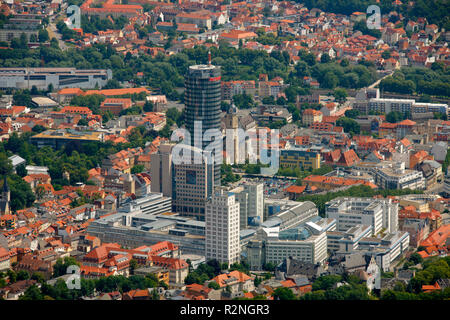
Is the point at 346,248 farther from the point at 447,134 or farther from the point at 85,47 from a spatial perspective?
the point at 85,47

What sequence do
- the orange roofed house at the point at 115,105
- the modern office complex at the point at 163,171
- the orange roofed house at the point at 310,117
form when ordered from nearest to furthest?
the modern office complex at the point at 163,171 → the orange roofed house at the point at 310,117 → the orange roofed house at the point at 115,105

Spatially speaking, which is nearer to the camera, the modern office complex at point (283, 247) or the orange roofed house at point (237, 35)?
the modern office complex at point (283, 247)

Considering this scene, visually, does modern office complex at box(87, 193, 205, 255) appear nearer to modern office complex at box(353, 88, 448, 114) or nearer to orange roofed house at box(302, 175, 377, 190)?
orange roofed house at box(302, 175, 377, 190)

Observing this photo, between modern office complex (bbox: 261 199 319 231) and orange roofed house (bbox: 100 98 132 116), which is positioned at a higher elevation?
orange roofed house (bbox: 100 98 132 116)

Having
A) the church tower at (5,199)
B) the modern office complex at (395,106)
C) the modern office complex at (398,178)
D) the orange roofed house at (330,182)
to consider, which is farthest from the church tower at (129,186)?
the modern office complex at (395,106)

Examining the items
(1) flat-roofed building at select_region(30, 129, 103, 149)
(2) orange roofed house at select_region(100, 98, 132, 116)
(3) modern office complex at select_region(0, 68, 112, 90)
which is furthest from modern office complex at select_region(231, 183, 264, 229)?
(3) modern office complex at select_region(0, 68, 112, 90)

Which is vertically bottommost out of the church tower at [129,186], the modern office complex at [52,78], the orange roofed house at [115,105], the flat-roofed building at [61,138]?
the church tower at [129,186]

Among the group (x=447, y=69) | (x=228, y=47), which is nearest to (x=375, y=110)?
(x=447, y=69)

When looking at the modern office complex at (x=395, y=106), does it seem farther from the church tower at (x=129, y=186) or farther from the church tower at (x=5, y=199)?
the church tower at (x=5, y=199)
